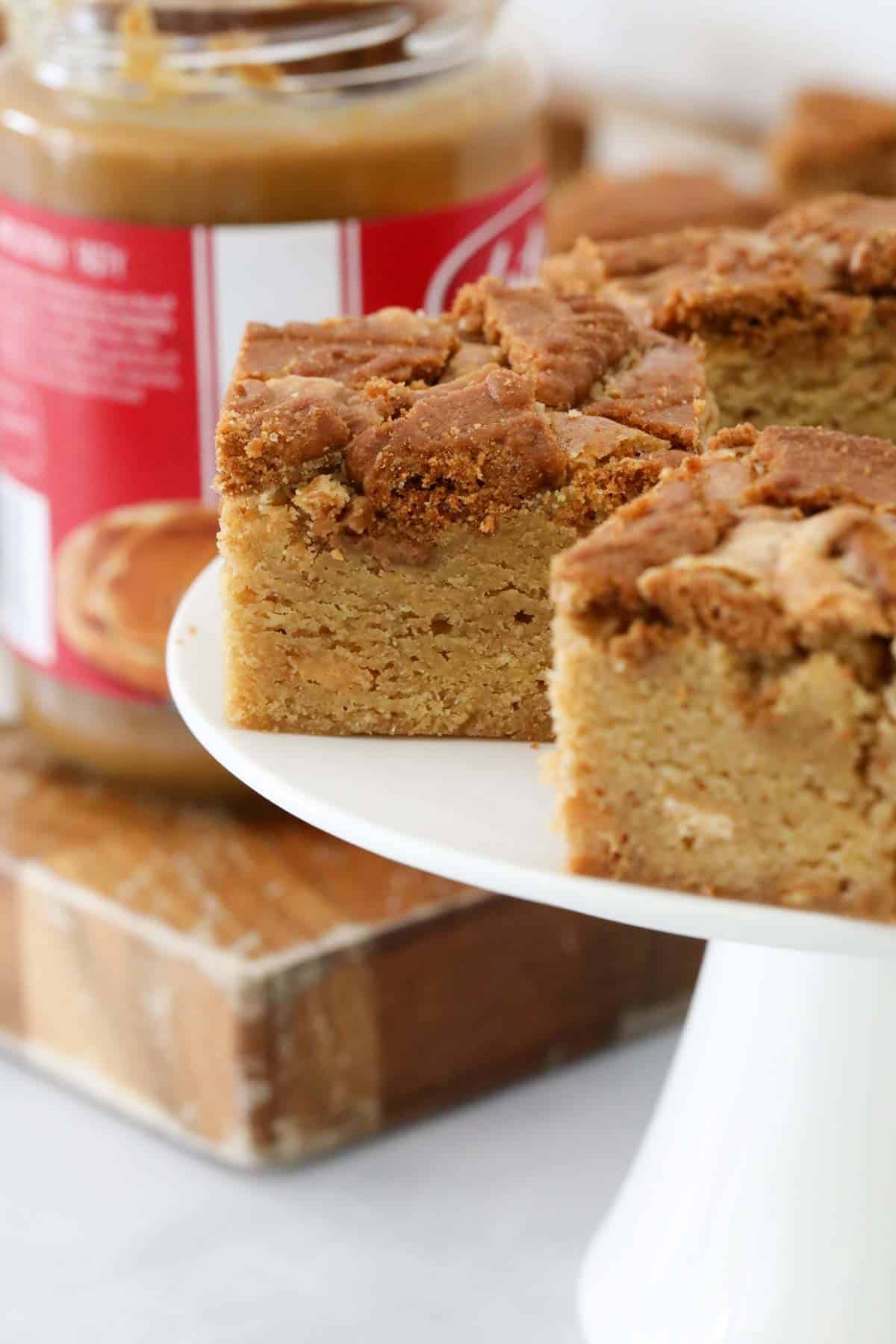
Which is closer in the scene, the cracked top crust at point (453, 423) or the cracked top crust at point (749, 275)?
the cracked top crust at point (453, 423)

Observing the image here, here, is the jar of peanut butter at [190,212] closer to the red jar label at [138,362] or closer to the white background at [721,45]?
the red jar label at [138,362]

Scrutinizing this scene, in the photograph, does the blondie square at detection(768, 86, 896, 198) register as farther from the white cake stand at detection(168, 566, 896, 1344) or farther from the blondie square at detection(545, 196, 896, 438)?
the white cake stand at detection(168, 566, 896, 1344)

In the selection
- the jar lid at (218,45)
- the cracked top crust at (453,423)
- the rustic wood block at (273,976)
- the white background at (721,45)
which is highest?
the jar lid at (218,45)

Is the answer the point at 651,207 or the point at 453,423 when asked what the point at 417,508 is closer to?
the point at 453,423

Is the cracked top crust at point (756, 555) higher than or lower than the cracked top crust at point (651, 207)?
higher

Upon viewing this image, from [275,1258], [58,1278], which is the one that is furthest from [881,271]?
[58,1278]

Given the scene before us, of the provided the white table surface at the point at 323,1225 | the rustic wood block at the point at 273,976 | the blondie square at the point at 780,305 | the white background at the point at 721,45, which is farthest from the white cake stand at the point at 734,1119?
the white background at the point at 721,45

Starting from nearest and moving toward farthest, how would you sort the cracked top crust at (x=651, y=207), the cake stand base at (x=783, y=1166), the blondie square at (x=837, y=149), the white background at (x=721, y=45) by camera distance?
the cake stand base at (x=783, y=1166), the cracked top crust at (x=651, y=207), the blondie square at (x=837, y=149), the white background at (x=721, y=45)

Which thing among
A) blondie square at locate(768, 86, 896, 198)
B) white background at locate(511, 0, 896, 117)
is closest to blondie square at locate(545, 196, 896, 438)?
blondie square at locate(768, 86, 896, 198)
